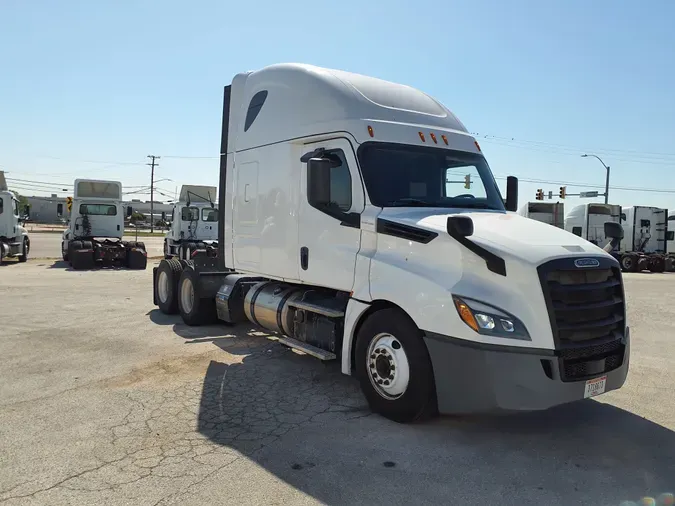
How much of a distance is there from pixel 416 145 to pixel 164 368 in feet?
13.2

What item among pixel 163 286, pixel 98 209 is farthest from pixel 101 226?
pixel 163 286

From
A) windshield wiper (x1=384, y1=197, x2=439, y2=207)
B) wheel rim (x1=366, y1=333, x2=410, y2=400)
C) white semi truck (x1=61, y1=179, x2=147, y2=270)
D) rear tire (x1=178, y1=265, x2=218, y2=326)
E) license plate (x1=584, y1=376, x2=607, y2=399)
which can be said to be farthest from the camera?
white semi truck (x1=61, y1=179, x2=147, y2=270)

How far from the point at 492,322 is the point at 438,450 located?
114 centimetres

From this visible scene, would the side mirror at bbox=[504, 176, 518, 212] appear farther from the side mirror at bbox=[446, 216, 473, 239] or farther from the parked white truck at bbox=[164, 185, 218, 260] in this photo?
the parked white truck at bbox=[164, 185, 218, 260]

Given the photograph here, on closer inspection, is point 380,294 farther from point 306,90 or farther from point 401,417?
point 306,90

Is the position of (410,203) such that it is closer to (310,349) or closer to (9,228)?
(310,349)

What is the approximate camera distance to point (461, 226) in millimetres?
4512

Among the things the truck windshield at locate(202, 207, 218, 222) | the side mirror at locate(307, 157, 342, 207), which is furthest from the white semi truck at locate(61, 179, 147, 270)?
the side mirror at locate(307, 157, 342, 207)

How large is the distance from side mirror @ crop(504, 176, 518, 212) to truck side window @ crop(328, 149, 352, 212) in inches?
96.7

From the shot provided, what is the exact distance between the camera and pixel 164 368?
6770mm

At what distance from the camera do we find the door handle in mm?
6328

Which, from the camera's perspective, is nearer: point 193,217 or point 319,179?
point 319,179

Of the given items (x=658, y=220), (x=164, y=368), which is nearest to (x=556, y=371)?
(x=164, y=368)

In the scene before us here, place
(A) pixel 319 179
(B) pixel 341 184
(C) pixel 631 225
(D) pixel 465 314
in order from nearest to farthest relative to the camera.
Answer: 1. (D) pixel 465 314
2. (A) pixel 319 179
3. (B) pixel 341 184
4. (C) pixel 631 225
